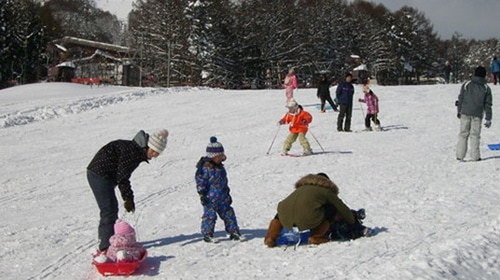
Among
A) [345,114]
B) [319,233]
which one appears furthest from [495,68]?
[319,233]

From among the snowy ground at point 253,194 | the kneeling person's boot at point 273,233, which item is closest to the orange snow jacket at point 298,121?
the snowy ground at point 253,194

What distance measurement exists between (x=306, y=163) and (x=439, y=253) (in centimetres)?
669

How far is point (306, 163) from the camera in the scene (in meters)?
11.9

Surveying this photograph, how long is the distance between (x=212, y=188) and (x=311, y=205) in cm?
119

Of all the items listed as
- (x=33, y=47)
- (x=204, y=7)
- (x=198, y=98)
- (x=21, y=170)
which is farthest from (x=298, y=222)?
(x=33, y=47)

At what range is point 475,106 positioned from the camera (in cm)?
1066

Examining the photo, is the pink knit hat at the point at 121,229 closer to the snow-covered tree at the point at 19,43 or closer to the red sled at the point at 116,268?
the red sled at the point at 116,268

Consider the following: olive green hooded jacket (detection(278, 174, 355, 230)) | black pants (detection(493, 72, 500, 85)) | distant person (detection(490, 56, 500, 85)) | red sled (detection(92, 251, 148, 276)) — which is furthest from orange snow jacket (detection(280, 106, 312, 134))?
black pants (detection(493, 72, 500, 85))

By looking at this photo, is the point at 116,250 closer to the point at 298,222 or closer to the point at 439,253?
the point at 298,222

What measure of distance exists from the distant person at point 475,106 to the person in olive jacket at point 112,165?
7192mm

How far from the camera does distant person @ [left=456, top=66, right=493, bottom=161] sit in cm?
1061

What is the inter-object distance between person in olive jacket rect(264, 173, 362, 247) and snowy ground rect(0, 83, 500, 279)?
219 mm

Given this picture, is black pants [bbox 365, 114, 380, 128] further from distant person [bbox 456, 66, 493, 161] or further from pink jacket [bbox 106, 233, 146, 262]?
pink jacket [bbox 106, 233, 146, 262]

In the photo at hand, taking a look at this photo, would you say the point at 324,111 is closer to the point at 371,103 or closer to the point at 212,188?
the point at 371,103
